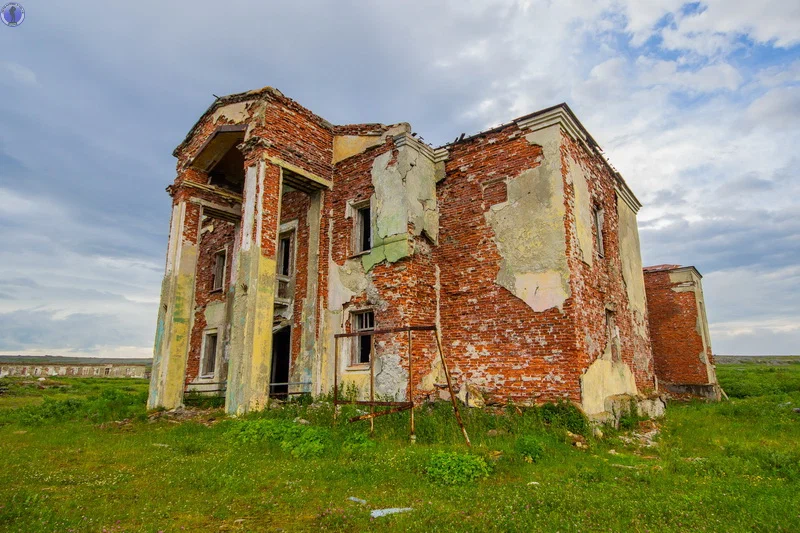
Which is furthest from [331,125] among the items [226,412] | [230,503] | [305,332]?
[230,503]

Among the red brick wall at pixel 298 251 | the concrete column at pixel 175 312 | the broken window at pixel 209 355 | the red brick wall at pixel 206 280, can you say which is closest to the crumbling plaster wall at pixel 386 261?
the red brick wall at pixel 298 251

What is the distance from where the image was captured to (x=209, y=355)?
56.8 feet

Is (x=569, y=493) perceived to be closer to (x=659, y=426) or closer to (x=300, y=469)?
(x=300, y=469)

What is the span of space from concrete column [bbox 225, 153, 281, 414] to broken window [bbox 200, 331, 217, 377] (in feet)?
21.3

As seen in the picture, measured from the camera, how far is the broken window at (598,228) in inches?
501

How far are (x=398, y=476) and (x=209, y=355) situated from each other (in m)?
13.3

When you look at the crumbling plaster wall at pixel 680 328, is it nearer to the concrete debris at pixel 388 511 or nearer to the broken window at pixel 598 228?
the broken window at pixel 598 228

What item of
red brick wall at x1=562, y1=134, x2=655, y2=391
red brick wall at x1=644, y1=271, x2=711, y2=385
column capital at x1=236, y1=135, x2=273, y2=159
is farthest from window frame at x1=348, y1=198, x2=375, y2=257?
red brick wall at x1=644, y1=271, x2=711, y2=385

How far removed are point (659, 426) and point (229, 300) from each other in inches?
544

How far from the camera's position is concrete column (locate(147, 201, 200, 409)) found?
43.2 feet

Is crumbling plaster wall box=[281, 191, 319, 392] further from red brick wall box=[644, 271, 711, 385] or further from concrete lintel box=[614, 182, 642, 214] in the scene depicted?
red brick wall box=[644, 271, 711, 385]

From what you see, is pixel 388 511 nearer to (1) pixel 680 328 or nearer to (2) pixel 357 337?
(2) pixel 357 337

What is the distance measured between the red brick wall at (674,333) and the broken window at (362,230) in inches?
529

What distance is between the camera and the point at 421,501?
5.09 meters
